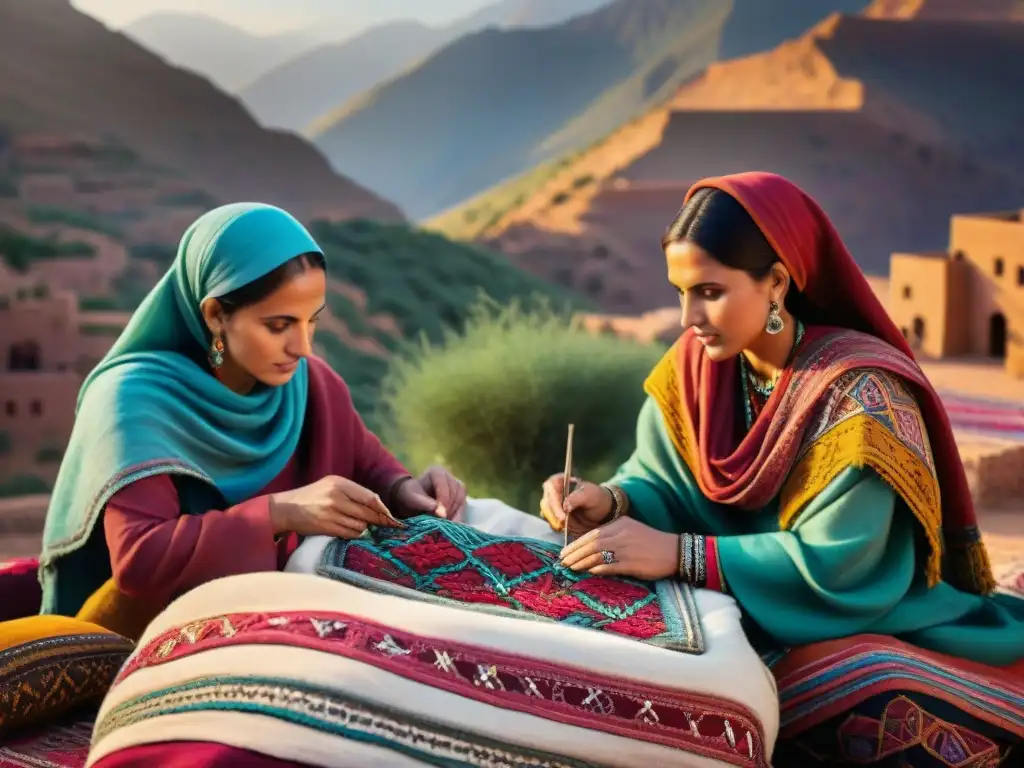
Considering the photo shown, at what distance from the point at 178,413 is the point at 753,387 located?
5.14 ft

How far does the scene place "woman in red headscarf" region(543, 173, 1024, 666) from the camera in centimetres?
318

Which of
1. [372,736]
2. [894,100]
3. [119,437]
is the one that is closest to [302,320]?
[119,437]

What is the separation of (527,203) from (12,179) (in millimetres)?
13748

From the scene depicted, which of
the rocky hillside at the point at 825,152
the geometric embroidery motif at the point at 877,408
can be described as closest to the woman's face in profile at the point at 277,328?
the geometric embroidery motif at the point at 877,408

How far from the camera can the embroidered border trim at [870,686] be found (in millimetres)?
3047

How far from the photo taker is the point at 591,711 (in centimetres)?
270

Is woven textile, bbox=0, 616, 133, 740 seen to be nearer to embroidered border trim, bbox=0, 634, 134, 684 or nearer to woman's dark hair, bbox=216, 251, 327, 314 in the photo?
embroidered border trim, bbox=0, 634, 134, 684

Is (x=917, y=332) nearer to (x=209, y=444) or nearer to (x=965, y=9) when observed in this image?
(x=209, y=444)

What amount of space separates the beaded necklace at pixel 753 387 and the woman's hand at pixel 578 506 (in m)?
0.45

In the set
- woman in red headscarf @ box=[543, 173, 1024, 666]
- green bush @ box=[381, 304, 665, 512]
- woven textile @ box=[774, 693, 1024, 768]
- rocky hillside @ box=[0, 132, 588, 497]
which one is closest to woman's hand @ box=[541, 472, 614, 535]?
woman in red headscarf @ box=[543, 173, 1024, 666]

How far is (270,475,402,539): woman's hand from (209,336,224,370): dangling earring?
505 mm

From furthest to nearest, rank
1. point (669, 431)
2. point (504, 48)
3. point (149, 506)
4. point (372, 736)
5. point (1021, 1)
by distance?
point (504, 48), point (1021, 1), point (669, 431), point (149, 506), point (372, 736)

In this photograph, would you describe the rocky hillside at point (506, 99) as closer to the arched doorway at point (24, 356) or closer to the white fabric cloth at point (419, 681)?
the arched doorway at point (24, 356)

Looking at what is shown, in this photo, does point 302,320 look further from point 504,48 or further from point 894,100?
point 504,48
